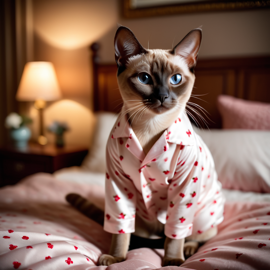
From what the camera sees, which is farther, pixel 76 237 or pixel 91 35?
pixel 91 35

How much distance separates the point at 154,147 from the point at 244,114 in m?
1.01

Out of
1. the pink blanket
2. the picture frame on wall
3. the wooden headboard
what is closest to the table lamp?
the wooden headboard

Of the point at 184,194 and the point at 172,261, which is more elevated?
the point at 184,194

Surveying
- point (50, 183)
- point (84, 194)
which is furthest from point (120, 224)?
point (50, 183)

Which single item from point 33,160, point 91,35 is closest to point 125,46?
point 33,160

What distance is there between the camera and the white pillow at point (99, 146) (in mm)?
1757

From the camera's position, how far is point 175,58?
0.83 metres

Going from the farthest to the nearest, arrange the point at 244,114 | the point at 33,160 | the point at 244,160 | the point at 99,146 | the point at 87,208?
the point at 33,160, the point at 99,146, the point at 244,114, the point at 244,160, the point at 87,208

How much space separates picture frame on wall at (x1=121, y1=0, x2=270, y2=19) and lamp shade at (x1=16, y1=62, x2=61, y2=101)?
88 centimetres

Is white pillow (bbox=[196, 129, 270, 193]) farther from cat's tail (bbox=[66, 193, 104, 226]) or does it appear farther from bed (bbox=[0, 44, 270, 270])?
cat's tail (bbox=[66, 193, 104, 226])

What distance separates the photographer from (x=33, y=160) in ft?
6.91

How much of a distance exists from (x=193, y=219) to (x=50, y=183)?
2.95ft

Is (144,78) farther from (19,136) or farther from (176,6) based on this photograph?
(19,136)

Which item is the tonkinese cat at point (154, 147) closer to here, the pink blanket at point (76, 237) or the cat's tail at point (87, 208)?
the pink blanket at point (76, 237)
